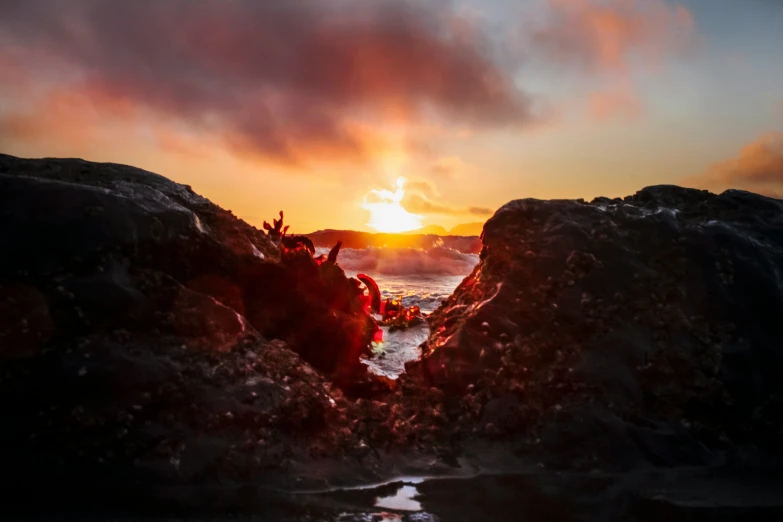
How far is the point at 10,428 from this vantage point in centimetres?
218

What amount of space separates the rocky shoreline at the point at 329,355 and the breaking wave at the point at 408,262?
15.6 metres

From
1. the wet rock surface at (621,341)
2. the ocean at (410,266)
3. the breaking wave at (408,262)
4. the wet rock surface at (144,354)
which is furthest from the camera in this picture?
the breaking wave at (408,262)

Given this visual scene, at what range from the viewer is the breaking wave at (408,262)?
64.5 feet

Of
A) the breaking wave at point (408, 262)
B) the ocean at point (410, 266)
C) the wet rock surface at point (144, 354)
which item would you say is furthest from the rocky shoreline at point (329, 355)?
the breaking wave at point (408, 262)

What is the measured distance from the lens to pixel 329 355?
11.0ft

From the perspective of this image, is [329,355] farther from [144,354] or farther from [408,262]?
[408,262]

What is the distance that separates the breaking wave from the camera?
19672mm

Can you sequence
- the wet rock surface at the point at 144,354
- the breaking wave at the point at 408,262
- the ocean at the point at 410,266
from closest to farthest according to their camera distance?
the wet rock surface at the point at 144,354 → the ocean at the point at 410,266 → the breaking wave at the point at 408,262

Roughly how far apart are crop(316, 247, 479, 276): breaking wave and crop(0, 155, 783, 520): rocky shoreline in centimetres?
1563

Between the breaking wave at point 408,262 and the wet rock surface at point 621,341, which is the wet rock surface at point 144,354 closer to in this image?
the wet rock surface at point 621,341

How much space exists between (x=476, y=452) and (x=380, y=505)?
650mm

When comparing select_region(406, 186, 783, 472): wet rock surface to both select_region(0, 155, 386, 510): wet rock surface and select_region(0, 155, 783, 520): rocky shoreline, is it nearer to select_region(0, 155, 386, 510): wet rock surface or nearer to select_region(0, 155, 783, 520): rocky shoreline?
select_region(0, 155, 783, 520): rocky shoreline

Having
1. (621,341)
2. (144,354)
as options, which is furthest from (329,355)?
(621,341)

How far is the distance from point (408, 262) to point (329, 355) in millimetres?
16808
